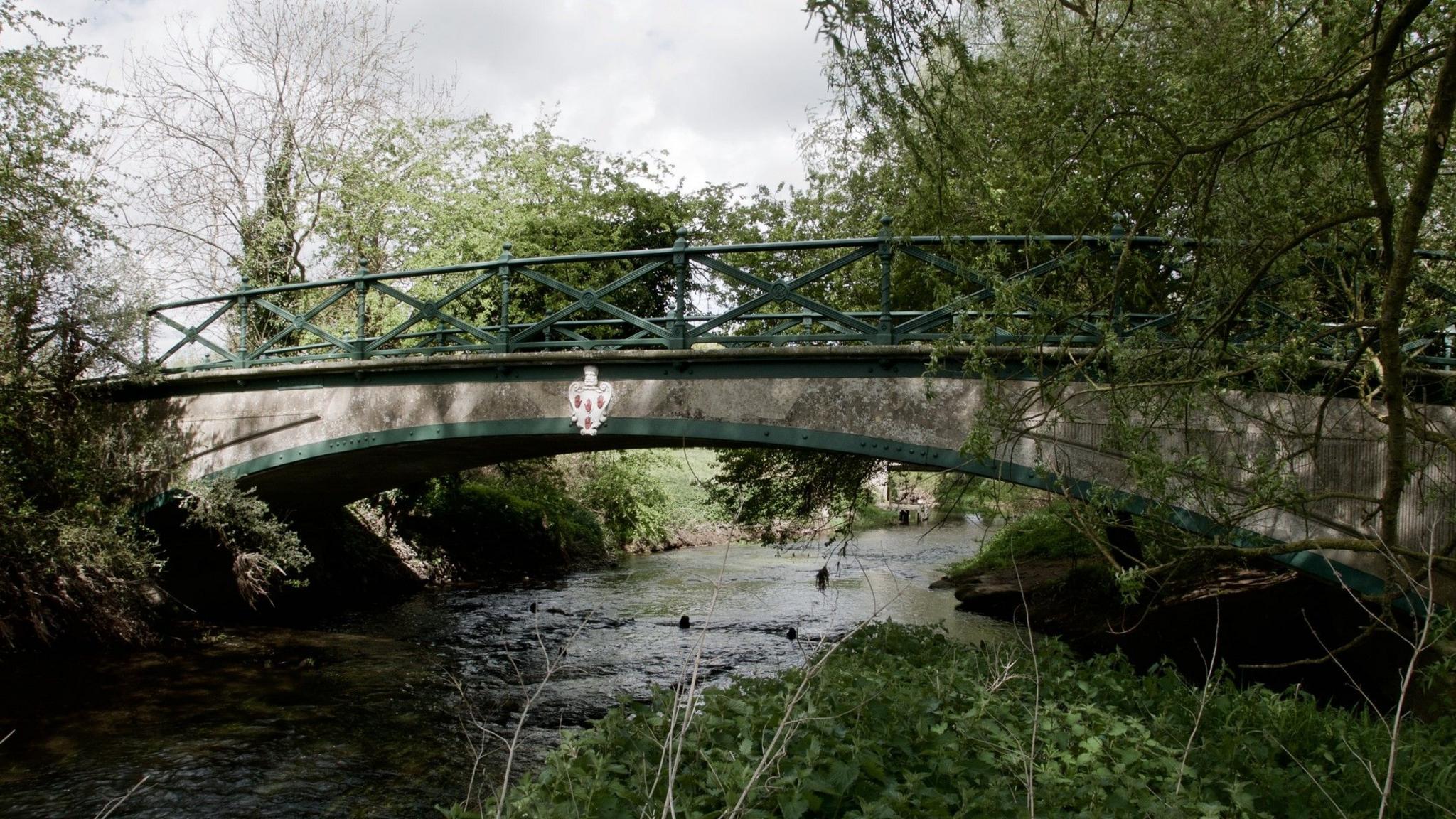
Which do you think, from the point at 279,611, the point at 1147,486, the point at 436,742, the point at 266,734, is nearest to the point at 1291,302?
the point at 1147,486

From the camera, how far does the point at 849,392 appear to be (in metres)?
8.34

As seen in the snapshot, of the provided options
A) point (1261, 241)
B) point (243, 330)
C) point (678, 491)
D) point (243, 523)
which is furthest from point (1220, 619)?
point (678, 491)

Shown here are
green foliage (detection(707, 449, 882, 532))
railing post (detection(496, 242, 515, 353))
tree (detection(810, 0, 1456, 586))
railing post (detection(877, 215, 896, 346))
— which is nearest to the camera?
tree (detection(810, 0, 1456, 586))

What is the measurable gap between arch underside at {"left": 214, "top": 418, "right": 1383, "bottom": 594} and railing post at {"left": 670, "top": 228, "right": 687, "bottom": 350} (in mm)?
697

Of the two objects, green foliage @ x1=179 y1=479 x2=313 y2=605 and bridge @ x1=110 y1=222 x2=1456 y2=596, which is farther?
green foliage @ x1=179 y1=479 x2=313 y2=605

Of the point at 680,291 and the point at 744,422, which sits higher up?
the point at 680,291

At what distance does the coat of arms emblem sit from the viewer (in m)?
9.18

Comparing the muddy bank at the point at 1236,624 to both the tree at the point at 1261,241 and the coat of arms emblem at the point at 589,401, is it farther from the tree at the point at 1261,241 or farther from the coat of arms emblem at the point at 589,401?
the coat of arms emblem at the point at 589,401

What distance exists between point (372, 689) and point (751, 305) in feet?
17.4

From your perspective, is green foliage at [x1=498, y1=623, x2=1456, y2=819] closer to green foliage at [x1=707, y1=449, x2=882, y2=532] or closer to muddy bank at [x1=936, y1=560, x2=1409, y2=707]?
muddy bank at [x1=936, y1=560, x2=1409, y2=707]

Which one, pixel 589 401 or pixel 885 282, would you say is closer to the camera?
pixel 885 282

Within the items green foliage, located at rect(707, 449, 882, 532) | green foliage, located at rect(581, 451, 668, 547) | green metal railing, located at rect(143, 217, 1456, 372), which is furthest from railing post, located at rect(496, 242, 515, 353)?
green foliage, located at rect(581, 451, 668, 547)

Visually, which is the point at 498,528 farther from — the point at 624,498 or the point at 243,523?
the point at 243,523

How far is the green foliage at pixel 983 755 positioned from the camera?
351 cm
